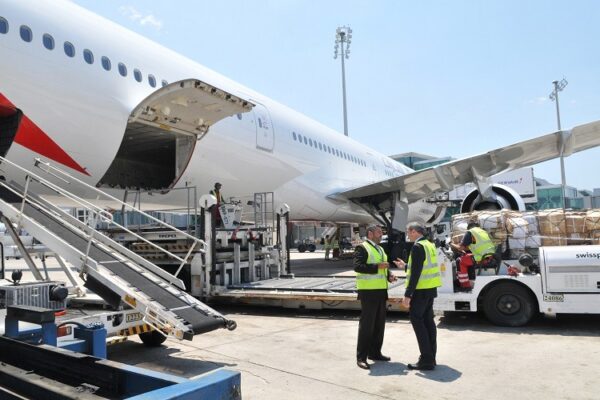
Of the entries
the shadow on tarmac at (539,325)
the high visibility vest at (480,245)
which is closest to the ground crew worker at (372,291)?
the shadow on tarmac at (539,325)

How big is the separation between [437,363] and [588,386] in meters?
1.31

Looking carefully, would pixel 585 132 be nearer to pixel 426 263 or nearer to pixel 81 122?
pixel 426 263

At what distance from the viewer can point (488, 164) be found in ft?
43.9

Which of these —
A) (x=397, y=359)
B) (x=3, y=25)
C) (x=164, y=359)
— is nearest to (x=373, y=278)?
(x=397, y=359)

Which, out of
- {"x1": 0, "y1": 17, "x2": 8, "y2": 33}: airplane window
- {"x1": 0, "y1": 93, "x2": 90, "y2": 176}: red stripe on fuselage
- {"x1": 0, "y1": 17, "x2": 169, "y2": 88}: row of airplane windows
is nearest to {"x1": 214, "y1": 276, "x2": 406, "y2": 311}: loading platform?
{"x1": 0, "y1": 93, "x2": 90, "y2": 176}: red stripe on fuselage

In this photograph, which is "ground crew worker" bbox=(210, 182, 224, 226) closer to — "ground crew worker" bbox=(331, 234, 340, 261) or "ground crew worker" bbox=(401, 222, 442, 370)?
"ground crew worker" bbox=(401, 222, 442, 370)

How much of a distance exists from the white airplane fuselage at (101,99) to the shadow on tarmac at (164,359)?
127 inches

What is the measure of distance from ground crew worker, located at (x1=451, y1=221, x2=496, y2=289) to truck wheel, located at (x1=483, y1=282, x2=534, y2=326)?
362 millimetres

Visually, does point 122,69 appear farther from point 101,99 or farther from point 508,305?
point 508,305

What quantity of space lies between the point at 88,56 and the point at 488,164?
9887 millimetres

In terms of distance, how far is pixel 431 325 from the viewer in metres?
5.05

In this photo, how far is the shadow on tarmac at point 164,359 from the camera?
15.9ft

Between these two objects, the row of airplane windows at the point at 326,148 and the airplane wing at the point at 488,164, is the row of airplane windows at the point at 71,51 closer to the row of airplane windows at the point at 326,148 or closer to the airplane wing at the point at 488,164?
the row of airplane windows at the point at 326,148

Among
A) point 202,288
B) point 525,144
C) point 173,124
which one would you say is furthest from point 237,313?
point 525,144
